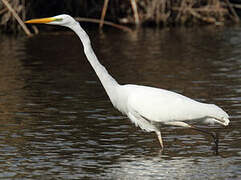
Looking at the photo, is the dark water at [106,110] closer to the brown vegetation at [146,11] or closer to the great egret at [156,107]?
the great egret at [156,107]

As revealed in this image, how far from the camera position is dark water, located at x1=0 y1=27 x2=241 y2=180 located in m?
8.56

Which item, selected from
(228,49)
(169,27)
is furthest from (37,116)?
(169,27)

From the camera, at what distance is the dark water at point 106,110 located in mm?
8562

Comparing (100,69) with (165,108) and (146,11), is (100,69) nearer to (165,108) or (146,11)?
(165,108)

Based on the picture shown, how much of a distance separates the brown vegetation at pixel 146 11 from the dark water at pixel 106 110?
345cm

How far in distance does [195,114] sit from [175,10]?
63.0 ft

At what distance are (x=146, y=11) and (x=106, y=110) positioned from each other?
15.6 m

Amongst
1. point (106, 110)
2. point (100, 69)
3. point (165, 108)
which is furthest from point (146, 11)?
point (165, 108)

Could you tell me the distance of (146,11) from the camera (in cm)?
2741

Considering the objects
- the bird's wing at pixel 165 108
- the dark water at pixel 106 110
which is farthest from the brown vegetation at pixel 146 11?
the bird's wing at pixel 165 108

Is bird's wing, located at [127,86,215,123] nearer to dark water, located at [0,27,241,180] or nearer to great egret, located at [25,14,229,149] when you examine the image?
great egret, located at [25,14,229,149]

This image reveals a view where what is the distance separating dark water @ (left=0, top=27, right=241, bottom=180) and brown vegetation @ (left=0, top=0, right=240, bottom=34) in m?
3.45

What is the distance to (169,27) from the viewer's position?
27.8m

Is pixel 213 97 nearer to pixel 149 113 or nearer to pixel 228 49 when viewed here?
pixel 149 113
